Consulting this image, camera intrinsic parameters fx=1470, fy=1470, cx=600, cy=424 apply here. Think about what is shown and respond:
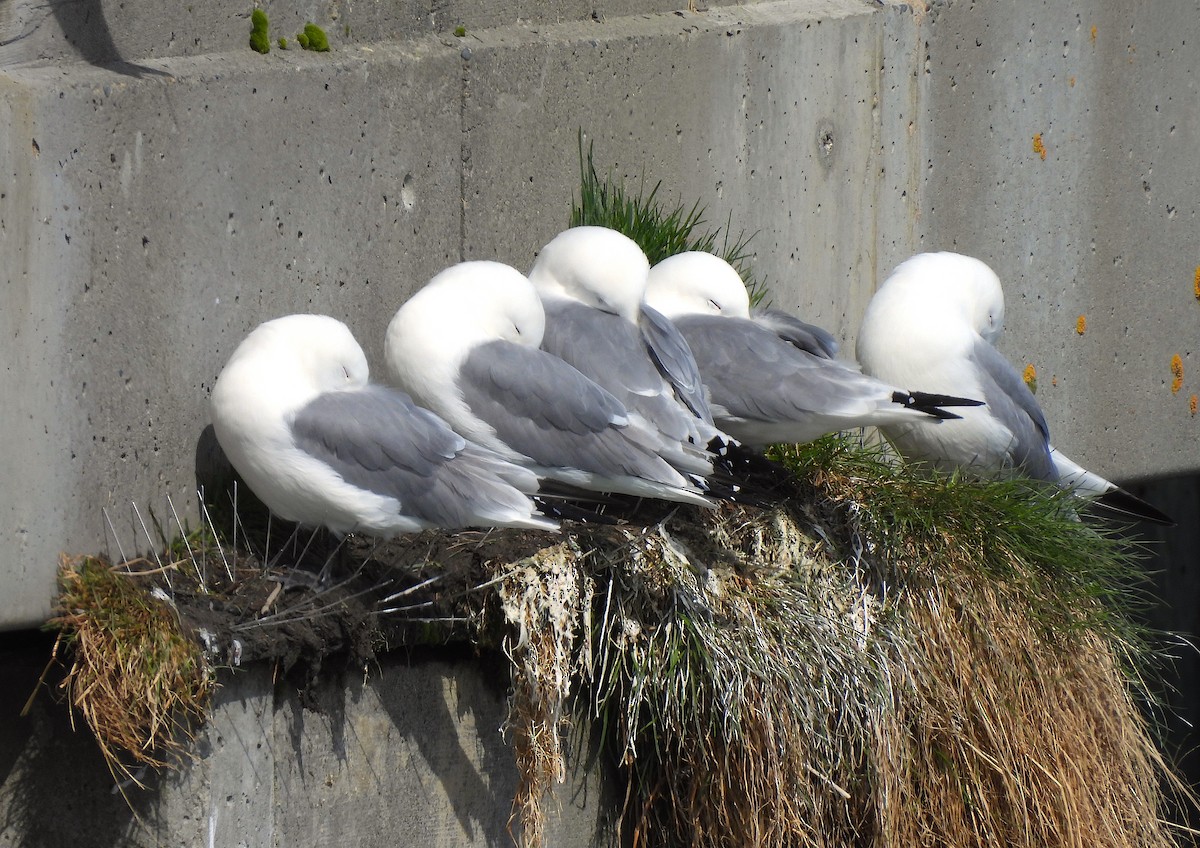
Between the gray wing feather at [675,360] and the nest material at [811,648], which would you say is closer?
the nest material at [811,648]

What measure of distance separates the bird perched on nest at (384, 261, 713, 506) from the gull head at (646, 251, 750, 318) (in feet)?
1.99

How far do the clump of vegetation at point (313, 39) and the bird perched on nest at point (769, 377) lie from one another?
952mm

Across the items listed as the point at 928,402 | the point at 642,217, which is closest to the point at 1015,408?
the point at 928,402

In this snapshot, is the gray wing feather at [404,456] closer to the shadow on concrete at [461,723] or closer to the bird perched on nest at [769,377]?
the shadow on concrete at [461,723]

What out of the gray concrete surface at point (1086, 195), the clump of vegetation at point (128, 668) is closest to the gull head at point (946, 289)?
the gray concrete surface at point (1086, 195)

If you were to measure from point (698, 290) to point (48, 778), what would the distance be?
5.69 ft

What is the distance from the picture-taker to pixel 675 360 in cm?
309

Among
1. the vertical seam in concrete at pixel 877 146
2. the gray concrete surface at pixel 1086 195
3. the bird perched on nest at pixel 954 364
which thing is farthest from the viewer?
the gray concrete surface at pixel 1086 195

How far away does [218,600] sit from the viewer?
8.50 feet

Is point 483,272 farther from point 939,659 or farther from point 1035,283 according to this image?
point 1035,283

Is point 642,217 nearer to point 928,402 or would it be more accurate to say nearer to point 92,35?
point 928,402

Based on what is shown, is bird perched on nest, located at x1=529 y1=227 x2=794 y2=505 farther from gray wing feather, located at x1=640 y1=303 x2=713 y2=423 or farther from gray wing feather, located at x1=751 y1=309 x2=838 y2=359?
gray wing feather, located at x1=751 y1=309 x2=838 y2=359

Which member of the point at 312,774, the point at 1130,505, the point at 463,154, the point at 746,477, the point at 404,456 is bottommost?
the point at 312,774

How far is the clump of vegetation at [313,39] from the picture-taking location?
3092mm
